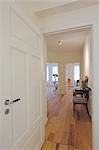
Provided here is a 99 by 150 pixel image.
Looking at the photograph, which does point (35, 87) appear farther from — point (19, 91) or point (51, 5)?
point (51, 5)

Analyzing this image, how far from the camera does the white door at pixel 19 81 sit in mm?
1165

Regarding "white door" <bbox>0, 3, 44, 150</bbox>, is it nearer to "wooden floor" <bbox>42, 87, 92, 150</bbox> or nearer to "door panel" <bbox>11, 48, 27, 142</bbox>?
"door panel" <bbox>11, 48, 27, 142</bbox>

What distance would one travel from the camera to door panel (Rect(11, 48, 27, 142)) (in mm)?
1346

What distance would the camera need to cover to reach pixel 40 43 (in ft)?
7.02

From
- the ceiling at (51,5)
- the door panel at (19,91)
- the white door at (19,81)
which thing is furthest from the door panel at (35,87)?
the ceiling at (51,5)

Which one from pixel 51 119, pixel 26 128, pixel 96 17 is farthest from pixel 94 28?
pixel 51 119

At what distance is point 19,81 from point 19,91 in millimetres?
112

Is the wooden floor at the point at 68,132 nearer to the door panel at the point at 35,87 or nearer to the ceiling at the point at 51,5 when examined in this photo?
the door panel at the point at 35,87

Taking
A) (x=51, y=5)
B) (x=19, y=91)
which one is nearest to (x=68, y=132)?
(x=19, y=91)

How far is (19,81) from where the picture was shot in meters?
1.45

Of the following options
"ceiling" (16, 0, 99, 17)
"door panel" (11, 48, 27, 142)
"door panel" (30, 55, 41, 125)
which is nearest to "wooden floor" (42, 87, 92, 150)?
"door panel" (30, 55, 41, 125)

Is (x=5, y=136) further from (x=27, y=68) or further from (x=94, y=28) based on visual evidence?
(x=94, y=28)

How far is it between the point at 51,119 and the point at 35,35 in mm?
2374

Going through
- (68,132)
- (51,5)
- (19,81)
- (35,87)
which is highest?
(51,5)
